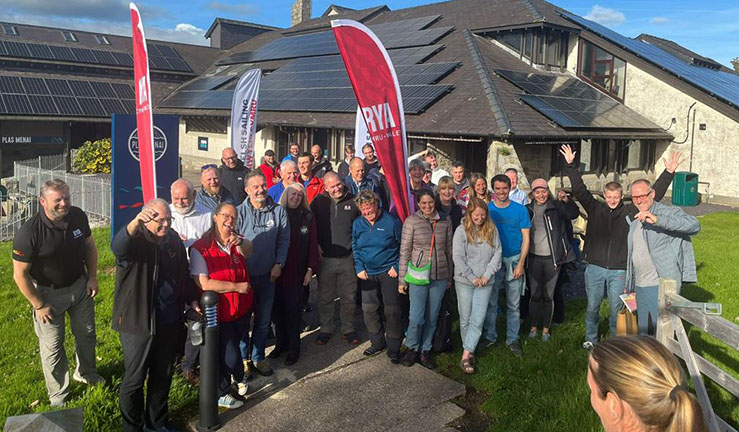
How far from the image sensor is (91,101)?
26766mm

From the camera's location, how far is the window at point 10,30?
97.9ft

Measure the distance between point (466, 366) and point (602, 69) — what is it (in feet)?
62.1

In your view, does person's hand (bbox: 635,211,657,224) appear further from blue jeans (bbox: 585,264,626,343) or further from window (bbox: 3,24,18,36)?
window (bbox: 3,24,18,36)

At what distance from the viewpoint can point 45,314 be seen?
454 centimetres

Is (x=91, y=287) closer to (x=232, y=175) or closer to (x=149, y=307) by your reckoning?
(x=149, y=307)

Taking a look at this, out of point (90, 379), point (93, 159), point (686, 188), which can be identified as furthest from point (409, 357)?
point (93, 159)

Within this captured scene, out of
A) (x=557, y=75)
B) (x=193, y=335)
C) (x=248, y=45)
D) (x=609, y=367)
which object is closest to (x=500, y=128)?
(x=557, y=75)

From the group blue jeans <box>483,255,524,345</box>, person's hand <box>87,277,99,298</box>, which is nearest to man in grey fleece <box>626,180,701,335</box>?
blue jeans <box>483,255,524,345</box>

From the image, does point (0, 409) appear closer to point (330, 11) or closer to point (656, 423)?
point (656, 423)

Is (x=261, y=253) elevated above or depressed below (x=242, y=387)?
above

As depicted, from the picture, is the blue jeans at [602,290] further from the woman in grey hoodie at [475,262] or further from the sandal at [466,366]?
the sandal at [466,366]

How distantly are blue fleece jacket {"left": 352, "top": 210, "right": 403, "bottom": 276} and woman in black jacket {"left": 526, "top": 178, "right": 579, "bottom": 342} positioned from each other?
165 cm

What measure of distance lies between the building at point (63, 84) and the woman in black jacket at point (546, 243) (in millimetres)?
24454

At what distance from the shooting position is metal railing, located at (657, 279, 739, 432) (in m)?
3.60
